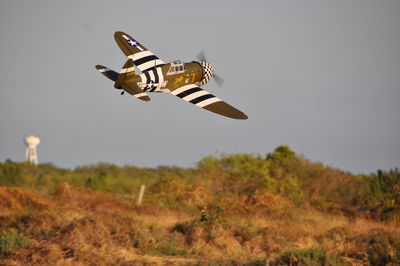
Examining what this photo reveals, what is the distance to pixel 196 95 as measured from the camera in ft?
56.0

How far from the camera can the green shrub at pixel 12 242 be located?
773 inches

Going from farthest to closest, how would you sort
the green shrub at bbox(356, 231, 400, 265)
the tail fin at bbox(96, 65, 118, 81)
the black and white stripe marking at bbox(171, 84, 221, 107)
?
1. the green shrub at bbox(356, 231, 400, 265)
2. the tail fin at bbox(96, 65, 118, 81)
3. the black and white stripe marking at bbox(171, 84, 221, 107)

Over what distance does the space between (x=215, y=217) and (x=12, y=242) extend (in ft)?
23.0

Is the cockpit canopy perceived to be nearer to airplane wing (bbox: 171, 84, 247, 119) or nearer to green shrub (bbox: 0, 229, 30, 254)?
airplane wing (bbox: 171, 84, 247, 119)

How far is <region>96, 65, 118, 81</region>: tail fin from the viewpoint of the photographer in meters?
17.1

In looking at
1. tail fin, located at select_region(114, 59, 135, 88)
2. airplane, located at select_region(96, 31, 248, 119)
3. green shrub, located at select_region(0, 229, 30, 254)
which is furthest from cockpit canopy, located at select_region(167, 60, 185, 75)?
green shrub, located at select_region(0, 229, 30, 254)

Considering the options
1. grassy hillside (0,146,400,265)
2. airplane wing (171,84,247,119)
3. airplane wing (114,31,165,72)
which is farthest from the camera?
grassy hillside (0,146,400,265)

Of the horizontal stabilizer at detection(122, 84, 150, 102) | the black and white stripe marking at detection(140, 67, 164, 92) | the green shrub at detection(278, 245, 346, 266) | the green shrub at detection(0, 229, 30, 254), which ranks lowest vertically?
the green shrub at detection(278, 245, 346, 266)

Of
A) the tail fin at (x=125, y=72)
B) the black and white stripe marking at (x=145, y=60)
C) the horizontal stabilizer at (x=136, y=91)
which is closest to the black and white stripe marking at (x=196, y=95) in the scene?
the black and white stripe marking at (x=145, y=60)

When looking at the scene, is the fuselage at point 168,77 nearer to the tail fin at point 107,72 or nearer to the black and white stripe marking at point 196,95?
the black and white stripe marking at point 196,95

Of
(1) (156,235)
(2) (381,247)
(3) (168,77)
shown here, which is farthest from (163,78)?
(2) (381,247)

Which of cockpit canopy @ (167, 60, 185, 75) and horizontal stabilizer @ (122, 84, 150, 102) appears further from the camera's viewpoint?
cockpit canopy @ (167, 60, 185, 75)

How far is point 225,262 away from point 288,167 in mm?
19951

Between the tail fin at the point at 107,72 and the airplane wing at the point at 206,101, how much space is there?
1.57 metres
